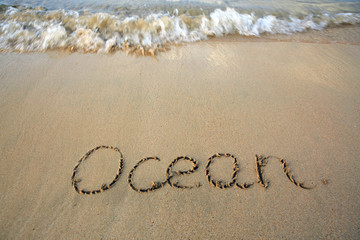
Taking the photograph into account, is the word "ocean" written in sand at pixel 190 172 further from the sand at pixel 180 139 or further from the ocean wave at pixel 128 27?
the ocean wave at pixel 128 27

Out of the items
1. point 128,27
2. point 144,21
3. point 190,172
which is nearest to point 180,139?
point 190,172

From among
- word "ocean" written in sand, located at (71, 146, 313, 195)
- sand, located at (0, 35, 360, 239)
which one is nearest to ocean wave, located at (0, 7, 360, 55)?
sand, located at (0, 35, 360, 239)

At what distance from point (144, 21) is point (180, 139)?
270cm

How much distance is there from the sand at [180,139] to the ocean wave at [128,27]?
14.2 inches

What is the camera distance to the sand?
51.1 inches

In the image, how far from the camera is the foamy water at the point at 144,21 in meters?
3.05

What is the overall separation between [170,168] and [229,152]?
0.50 metres

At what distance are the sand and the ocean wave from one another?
0.36 metres

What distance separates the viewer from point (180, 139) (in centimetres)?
173

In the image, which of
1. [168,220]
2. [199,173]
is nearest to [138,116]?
[199,173]

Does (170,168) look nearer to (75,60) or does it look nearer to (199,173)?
(199,173)

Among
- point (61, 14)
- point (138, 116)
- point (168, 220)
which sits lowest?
point (168, 220)

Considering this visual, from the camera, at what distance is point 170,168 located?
5.11ft

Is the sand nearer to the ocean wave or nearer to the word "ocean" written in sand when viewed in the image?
the word "ocean" written in sand
